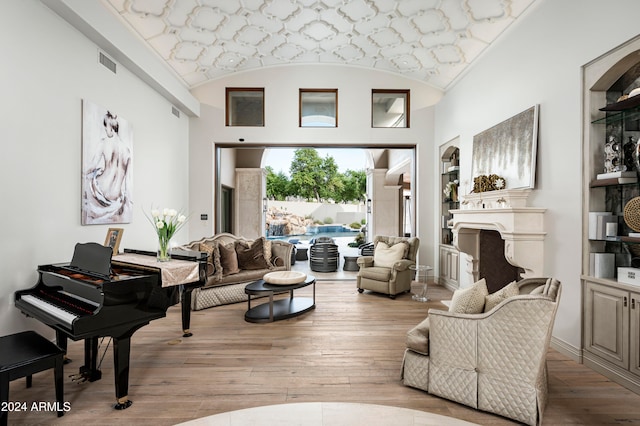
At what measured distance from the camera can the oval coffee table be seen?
13.2 feet

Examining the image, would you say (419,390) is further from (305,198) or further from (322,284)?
(305,198)

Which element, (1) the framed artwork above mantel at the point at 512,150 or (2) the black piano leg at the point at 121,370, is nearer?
(2) the black piano leg at the point at 121,370

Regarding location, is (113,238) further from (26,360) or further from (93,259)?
(26,360)

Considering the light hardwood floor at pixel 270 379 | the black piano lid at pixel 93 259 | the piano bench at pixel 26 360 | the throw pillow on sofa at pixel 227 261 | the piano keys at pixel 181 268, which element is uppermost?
the black piano lid at pixel 93 259

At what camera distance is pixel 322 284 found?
6328 mm

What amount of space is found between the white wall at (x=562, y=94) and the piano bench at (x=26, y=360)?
4.25 metres

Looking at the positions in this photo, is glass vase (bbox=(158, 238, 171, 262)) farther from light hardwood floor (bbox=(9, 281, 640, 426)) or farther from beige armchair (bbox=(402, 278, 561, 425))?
beige armchair (bbox=(402, 278, 561, 425))

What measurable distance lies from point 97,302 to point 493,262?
468cm

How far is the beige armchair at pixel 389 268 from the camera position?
5176 mm

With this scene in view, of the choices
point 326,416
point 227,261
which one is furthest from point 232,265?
point 326,416

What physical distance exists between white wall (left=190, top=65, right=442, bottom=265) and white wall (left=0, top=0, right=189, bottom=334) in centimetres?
231

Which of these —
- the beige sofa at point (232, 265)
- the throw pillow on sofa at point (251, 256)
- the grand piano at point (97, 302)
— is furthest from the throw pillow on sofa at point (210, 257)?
the grand piano at point (97, 302)

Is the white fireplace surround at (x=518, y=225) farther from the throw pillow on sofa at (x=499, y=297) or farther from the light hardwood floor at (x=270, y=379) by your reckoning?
the throw pillow on sofa at (x=499, y=297)

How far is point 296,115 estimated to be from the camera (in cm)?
639
